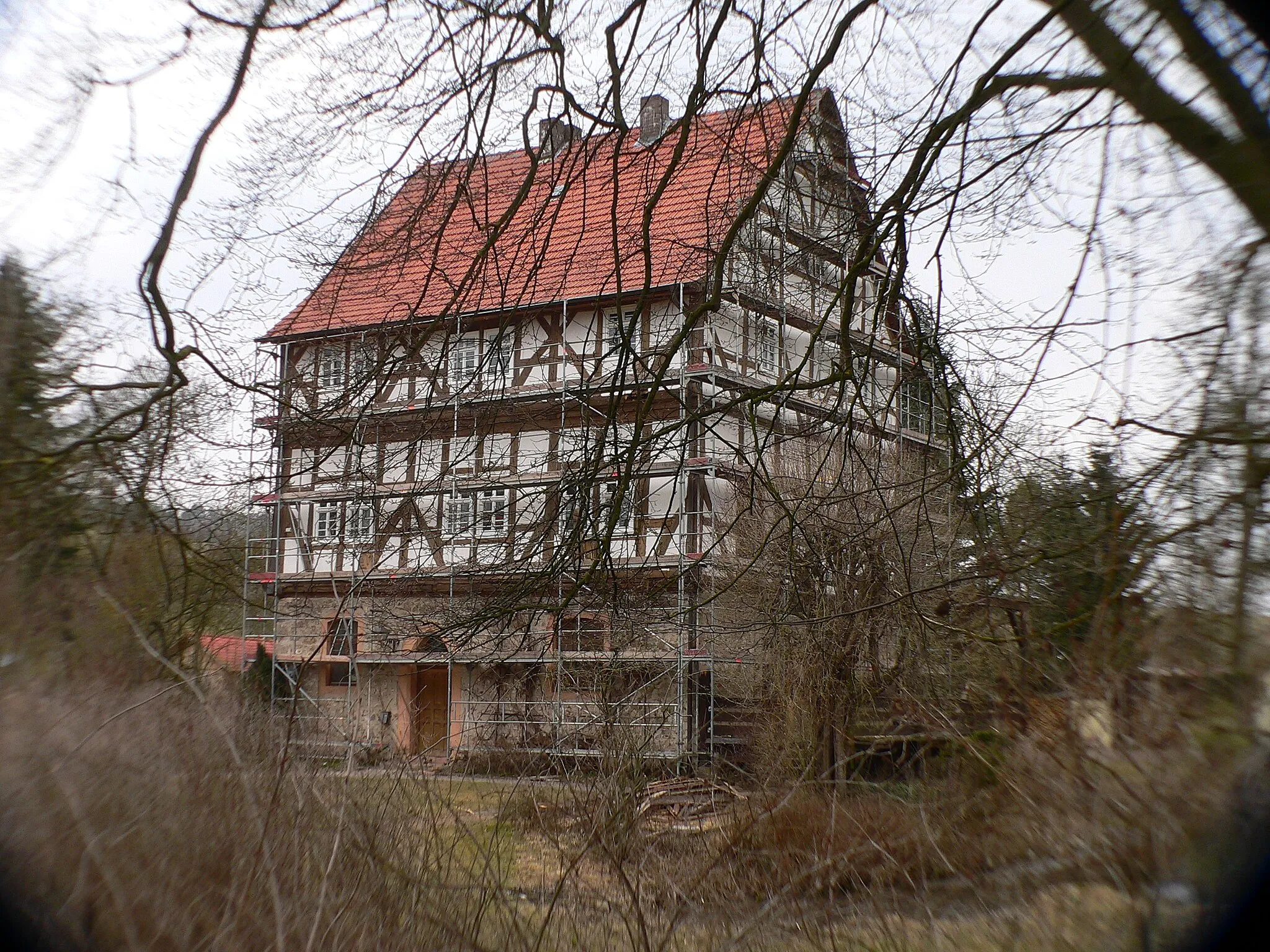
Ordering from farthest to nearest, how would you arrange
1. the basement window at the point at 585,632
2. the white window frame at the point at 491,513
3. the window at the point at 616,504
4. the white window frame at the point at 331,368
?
the basement window at the point at 585,632 → the white window frame at the point at 491,513 → the white window frame at the point at 331,368 → the window at the point at 616,504

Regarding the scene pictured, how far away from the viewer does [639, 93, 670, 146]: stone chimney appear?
511 centimetres

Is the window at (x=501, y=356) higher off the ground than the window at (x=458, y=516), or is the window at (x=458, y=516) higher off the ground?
the window at (x=501, y=356)

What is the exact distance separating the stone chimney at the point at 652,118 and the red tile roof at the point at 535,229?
0.18 ft

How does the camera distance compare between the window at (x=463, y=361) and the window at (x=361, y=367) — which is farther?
the window at (x=463, y=361)

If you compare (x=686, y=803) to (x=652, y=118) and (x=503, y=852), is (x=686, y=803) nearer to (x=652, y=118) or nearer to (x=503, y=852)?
(x=503, y=852)

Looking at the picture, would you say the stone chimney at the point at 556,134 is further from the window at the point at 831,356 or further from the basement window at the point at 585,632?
the basement window at the point at 585,632

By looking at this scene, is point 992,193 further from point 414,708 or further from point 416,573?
point 414,708

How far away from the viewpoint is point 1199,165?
3230 millimetres

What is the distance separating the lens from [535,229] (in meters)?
5.32

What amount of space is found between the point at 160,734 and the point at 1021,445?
3613mm

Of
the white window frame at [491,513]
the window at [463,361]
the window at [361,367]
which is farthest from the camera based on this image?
the white window frame at [491,513]

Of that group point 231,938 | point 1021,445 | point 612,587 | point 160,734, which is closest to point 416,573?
point 612,587

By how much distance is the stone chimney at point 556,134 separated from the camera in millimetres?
4957

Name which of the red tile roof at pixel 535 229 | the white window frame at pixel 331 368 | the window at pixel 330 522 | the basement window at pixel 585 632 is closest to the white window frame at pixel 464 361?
the red tile roof at pixel 535 229
